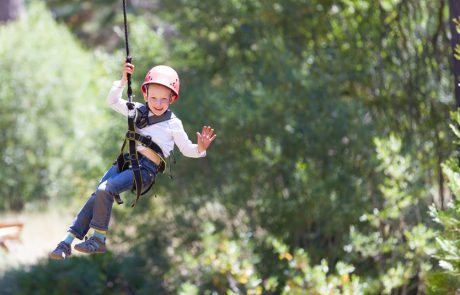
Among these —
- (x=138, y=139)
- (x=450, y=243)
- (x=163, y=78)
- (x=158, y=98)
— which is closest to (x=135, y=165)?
(x=138, y=139)

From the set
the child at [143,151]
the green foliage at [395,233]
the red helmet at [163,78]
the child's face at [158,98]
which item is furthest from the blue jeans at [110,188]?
the green foliage at [395,233]

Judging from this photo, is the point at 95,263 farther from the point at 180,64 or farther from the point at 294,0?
the point at 294,0

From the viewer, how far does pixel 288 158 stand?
407 inches

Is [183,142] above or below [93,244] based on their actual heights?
above

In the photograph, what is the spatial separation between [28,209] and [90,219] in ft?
47.3

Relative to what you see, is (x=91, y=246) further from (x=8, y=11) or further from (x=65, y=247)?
(x=8, y=11)

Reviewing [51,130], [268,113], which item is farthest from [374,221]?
[51,130]

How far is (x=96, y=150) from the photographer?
12352mm

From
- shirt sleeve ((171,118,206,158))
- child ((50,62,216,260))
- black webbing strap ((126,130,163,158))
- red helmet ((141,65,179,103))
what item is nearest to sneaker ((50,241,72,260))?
child ((50,62,216,260))

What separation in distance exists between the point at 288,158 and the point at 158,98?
262 inches

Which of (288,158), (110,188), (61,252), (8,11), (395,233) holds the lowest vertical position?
(61,252)

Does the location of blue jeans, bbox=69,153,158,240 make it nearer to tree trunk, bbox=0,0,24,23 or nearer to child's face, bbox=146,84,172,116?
child's face, bbox=146,84,172,116

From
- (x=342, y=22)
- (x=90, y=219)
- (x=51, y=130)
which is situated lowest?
(x=90, y=219)

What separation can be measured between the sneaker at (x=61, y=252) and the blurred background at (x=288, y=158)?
428 cm
